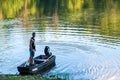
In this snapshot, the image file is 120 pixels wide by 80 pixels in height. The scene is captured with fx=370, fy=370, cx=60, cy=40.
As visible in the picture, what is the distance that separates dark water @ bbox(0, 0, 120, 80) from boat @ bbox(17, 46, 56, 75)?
2.73 ft

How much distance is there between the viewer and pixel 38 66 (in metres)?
37.7

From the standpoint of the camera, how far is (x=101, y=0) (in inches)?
5207

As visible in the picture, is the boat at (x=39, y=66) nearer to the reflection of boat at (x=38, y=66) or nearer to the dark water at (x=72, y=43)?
the reflection of boat at (x=38, y=66)

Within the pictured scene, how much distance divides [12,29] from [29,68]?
32676mm

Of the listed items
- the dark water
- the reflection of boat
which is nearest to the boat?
the reflection of boat

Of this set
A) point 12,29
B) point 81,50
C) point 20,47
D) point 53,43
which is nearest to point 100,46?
point 81,50

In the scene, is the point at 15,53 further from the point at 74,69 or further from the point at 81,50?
the point at 74,69

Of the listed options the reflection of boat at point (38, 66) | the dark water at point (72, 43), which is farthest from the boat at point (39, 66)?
the dark water at point (72, 43)

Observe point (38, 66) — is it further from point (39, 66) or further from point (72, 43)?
point (72, 43)

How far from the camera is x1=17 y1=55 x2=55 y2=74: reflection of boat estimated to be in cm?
3650

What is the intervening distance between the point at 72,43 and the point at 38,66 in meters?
15.7

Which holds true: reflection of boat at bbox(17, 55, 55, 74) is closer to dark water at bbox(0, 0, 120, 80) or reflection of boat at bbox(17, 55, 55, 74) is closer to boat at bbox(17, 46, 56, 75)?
boat at bbox(17, 46, 56, 75)

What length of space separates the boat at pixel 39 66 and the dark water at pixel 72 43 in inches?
32.7

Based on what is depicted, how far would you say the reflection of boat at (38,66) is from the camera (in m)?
36.5
